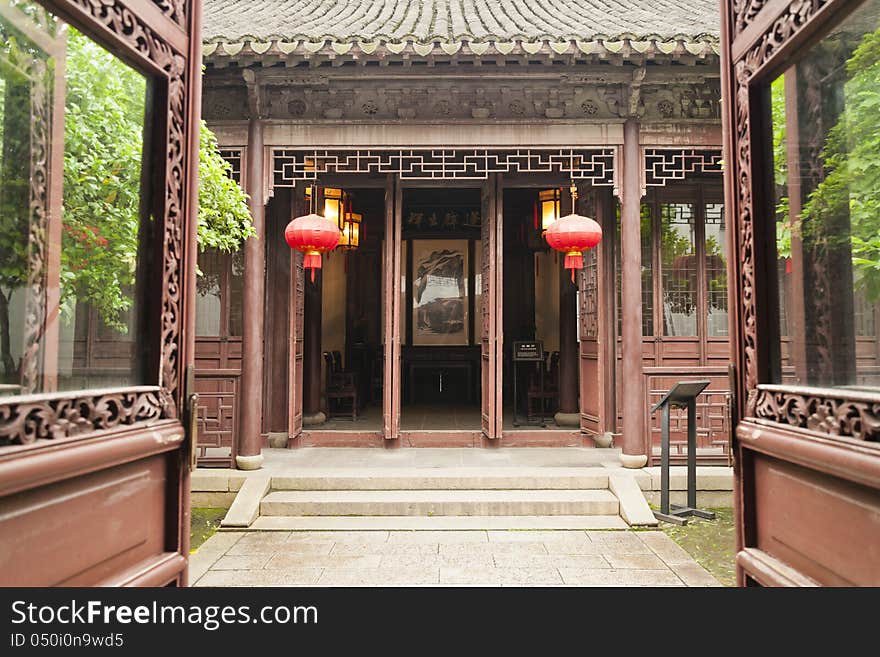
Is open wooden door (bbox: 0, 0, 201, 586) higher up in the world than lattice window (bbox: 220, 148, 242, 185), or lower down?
lower down

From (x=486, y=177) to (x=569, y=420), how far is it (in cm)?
333

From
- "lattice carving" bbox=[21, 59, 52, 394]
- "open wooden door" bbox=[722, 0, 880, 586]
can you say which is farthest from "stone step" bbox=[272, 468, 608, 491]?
"lattice carving" bbox=[21, 59, 52, 394]

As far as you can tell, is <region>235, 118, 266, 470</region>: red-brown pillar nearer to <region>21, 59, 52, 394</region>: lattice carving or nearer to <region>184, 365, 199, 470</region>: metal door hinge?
<region>184, 365, 199, 470</region>: metal door hinge

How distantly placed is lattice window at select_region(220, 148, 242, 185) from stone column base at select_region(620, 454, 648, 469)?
15.2 feet

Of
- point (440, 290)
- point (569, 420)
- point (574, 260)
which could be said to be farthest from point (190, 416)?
point (440, 290)

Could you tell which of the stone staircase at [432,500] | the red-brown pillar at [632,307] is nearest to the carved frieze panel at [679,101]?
the red-brown pillar at [632,307]

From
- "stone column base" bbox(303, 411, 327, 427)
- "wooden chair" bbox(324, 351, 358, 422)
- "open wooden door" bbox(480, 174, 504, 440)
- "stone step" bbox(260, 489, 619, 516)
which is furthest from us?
"wooden chair" bbox(324, 351, 358, 422)

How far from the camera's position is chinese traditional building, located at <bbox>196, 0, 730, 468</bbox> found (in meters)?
5.23

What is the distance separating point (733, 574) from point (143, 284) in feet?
12.5

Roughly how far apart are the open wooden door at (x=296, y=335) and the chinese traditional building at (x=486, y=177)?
1.0 inches

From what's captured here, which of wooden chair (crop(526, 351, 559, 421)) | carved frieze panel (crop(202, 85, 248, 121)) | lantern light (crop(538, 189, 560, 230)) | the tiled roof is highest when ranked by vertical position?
the tiled roof

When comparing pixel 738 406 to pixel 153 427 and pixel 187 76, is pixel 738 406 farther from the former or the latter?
pixel 187 76
